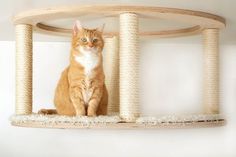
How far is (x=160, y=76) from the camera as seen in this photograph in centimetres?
248

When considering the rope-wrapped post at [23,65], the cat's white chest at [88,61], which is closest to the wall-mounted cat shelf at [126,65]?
the rope-wrapped post at [23,65]

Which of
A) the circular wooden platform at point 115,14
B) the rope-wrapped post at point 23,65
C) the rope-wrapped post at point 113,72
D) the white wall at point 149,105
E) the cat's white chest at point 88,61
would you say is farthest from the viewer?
the white wall at point 149,105

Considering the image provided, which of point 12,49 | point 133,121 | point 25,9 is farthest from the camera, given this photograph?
point 12,49

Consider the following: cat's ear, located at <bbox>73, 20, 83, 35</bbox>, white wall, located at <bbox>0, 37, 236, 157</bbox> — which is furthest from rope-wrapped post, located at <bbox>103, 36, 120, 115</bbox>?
cat's ear, located at <bbox>73, 20, 83, 35</bbox>

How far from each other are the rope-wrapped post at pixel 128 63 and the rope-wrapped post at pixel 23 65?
16.6 inches

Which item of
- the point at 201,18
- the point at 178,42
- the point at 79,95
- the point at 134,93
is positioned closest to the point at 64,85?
the point at 79,95

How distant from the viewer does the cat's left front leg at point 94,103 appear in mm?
1787

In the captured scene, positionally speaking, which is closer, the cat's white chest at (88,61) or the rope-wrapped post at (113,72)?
the cat's white chest at (88,61)

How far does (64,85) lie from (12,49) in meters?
0.62

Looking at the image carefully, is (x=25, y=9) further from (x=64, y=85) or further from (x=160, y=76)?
(x=160, y=76)

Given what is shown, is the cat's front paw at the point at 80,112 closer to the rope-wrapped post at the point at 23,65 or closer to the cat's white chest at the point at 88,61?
the cat's white chest at the point at 88,61

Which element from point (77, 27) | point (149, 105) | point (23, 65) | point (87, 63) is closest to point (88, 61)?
point (87, 63)

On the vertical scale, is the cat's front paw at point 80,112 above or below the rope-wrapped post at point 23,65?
below

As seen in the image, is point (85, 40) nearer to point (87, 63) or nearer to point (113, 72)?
point (87, 63)
